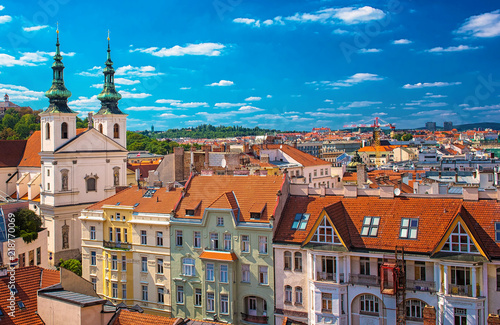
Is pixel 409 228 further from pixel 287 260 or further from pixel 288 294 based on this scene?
pixel 288 294

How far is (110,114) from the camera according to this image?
76875mm

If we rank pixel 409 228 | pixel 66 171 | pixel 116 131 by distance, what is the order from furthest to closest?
pixel 116 131 → pixel 66 171 → pixel 409 228

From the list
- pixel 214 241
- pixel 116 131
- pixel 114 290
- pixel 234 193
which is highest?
pixel 116 131

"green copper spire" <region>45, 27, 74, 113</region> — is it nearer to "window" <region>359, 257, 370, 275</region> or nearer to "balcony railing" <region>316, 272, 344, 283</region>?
"balcony railing" <region>316, 272, 344, 283</region>

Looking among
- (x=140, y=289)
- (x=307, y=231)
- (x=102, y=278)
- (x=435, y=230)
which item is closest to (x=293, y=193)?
(x=307, y=231)

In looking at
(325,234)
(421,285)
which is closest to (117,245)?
(325,234)

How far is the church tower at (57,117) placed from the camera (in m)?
67.9

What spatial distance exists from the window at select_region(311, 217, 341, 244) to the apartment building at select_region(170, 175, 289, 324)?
3.73m

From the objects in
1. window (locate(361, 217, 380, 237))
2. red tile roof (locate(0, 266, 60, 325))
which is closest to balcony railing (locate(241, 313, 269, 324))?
window (locate(361, 217, 380, 237))

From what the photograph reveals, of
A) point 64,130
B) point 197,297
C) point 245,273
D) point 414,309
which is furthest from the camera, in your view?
point 64,130

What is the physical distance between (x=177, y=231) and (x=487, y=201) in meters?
21.3

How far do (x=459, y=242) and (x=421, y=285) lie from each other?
325 centimetres

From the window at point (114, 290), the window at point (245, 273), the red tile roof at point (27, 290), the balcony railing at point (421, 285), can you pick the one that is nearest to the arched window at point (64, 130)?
the window at point (114, 290)

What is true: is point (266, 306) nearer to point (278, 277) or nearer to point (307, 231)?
point (278, 277)
